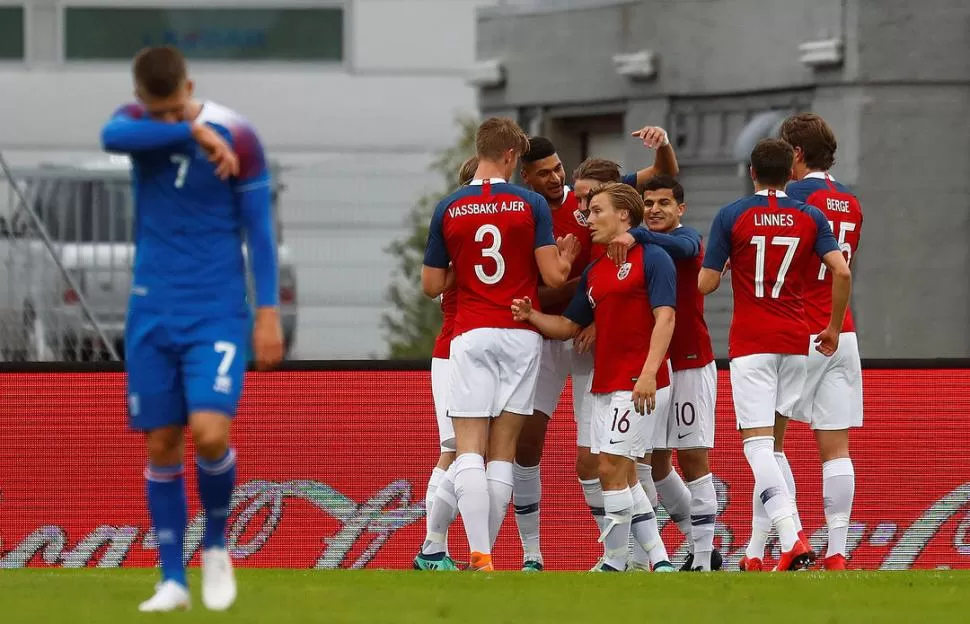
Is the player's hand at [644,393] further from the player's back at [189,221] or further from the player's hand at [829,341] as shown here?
the player's back at [189,221]

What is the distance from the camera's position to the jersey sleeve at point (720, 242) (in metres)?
10.4

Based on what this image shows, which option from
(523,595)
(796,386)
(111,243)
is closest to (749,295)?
(796,386)

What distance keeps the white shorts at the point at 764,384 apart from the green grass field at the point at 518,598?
3.37ft

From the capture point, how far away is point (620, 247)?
10.4m

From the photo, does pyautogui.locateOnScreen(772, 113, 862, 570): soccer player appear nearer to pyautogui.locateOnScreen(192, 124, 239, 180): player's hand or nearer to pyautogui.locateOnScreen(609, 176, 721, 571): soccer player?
pyautogui.locateOnScreen(609, 176, 721, 571): soccer player

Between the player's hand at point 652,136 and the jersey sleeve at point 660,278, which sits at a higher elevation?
the player's hand at point 652,136

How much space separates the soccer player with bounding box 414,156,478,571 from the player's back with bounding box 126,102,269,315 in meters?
2.82

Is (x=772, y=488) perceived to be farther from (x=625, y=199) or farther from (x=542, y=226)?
(x=542, y=226)

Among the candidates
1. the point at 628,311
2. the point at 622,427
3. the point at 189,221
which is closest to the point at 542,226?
the point at 628,311

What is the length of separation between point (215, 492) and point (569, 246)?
3.22 metres

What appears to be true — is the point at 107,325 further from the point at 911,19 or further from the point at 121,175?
the point at 911,19

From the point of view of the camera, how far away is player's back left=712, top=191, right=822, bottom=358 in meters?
10.4

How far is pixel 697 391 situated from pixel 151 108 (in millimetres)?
4077

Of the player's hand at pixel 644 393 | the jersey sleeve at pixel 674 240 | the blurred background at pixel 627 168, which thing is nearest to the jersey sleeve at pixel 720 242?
the jersey sleeve at pixel 674 240
